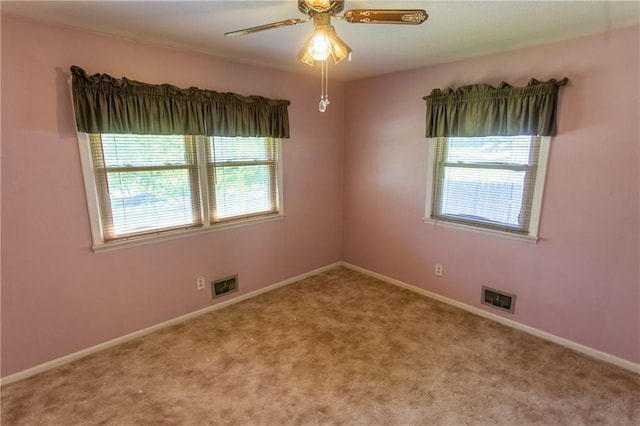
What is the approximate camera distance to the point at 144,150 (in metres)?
2.65

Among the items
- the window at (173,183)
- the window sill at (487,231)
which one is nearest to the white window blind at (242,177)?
the window at (173,183)

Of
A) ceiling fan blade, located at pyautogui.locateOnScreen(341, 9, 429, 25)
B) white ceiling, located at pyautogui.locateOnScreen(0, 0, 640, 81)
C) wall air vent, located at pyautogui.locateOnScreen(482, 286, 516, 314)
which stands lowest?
wall air vent, located at pyautogui.locateOnScreen(482, 286, 516, 314)

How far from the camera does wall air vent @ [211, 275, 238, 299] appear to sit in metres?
3.28

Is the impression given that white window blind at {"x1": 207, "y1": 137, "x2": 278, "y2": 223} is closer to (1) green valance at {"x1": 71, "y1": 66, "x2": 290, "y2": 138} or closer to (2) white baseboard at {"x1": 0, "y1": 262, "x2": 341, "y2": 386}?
(1) green valance at {"x1": 71, "y1": 66, "x2": 290, "y2": 138}

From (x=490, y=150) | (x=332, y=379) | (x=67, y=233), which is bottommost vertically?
(x=332, y=379)

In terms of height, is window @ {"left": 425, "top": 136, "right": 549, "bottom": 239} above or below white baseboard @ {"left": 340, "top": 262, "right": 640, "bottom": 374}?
above

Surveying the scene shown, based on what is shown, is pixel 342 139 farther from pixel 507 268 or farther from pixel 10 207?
pixel 10 207

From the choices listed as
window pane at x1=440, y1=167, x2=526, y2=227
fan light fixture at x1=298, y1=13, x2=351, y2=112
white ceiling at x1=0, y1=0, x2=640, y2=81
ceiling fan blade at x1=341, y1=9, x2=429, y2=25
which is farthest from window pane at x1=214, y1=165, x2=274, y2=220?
ceiling fan blade at x1=341, y1=9, x2=429, y2=25

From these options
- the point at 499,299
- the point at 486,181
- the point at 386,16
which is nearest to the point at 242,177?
the point at 386,16

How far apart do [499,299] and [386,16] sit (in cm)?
266

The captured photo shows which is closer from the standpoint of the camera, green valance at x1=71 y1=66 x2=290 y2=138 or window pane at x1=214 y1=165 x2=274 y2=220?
green valance at x1=71 y1=66 x2=290 y2=138

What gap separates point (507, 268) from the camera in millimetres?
2982

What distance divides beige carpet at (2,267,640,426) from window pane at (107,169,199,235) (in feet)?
3.14

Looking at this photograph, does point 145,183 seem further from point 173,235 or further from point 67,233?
point 67,233
